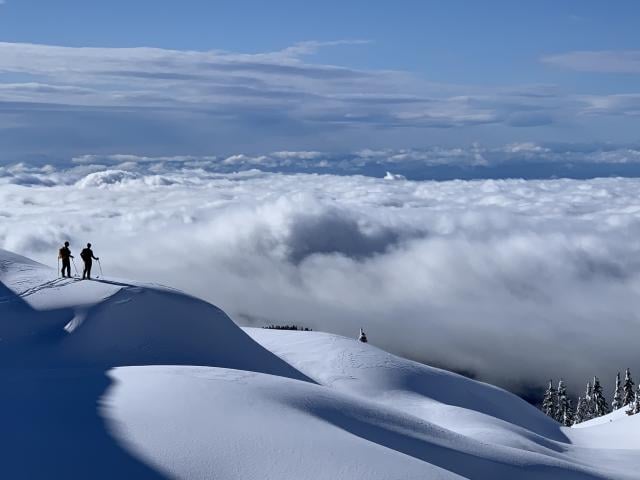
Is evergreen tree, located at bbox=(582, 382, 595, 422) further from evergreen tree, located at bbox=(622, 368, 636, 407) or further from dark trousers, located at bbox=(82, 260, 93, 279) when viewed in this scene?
dark trousers, located at bbox=(82, 260, 93, 279)

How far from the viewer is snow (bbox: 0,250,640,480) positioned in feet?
68.5

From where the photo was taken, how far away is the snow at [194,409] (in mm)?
20891

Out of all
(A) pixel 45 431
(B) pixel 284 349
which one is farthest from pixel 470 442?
(B) pixel 284 349

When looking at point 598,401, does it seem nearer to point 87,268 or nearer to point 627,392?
point 627,392

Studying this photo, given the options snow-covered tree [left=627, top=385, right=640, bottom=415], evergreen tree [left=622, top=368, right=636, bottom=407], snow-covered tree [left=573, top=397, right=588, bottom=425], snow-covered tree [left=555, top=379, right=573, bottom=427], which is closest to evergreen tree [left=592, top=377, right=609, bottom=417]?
snow-covered tree [left=555, top=379, right=573, bottom=427]

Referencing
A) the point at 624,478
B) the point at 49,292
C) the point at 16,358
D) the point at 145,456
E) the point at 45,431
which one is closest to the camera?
the point at 145,456

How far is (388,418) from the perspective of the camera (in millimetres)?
29312

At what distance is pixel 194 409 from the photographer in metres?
24.3

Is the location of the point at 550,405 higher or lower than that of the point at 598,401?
lower

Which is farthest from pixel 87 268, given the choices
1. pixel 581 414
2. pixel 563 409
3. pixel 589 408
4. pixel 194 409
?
pixel 581 414

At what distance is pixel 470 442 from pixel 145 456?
13.6 meters

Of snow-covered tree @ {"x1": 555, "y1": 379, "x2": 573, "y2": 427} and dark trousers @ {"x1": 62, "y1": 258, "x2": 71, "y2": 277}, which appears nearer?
dark trousers @ {"x1": 62, "y1": 258, "x2": 71, "y2": 277}

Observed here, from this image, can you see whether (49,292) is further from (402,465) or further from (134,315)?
(402,465)

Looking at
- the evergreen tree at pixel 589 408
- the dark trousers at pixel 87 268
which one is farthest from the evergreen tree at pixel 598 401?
the dark trousers at pixel 87 268
